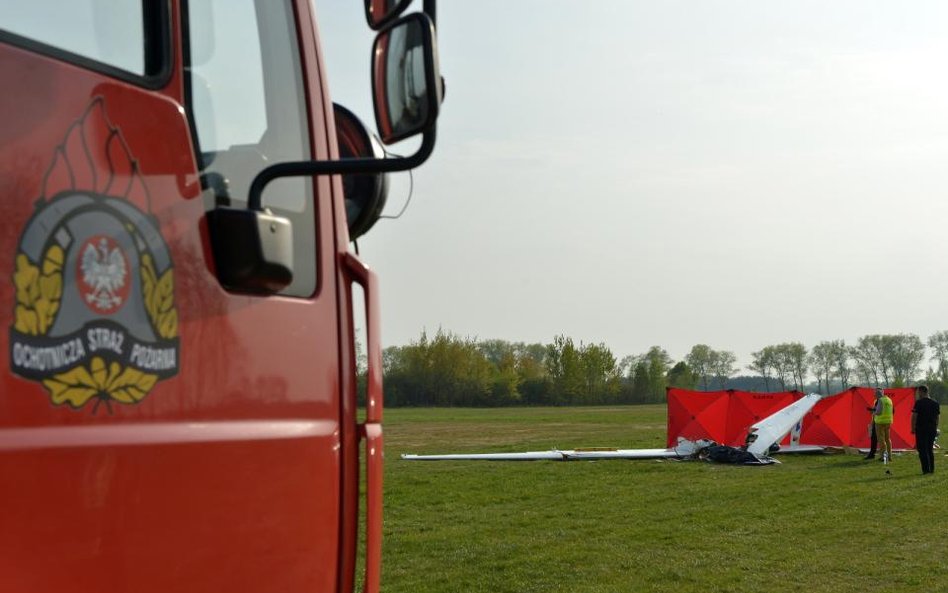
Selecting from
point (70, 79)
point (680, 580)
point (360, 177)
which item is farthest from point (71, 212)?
point (680, 580)

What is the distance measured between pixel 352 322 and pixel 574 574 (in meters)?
6.56

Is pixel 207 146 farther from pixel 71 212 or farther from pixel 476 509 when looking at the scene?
pixel 476 509

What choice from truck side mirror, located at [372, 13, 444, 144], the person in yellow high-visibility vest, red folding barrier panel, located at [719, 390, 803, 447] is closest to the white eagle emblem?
truck side mirror, located at [372, 13, 444, 144]

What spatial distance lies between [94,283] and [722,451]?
1922cm

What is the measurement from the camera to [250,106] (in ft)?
8.55

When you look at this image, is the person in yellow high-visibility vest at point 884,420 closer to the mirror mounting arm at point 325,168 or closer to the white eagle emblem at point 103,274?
the mirror mounting arm at point 325,168

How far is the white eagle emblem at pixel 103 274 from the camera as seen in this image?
79.1 inches

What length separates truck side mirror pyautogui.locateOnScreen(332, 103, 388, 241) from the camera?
3217 mm

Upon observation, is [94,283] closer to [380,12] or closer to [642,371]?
[380,12]

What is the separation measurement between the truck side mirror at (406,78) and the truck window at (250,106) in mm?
230

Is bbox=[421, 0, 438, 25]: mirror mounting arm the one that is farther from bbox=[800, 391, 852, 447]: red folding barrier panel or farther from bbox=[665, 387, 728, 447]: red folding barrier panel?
bbox=[800, 391, 852, 447]: red folding barrier panel

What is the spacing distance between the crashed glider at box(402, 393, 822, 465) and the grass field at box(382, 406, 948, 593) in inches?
31.1

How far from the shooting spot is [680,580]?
28.4 ft

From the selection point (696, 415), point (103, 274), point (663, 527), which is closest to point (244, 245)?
point (103, 274)
